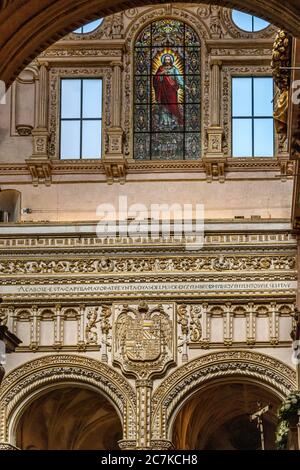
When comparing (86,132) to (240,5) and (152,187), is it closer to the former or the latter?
(152,187)

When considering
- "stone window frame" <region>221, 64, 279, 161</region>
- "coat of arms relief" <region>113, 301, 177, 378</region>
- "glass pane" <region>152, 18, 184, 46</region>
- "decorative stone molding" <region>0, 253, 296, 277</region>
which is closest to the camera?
"coat of arms relief" <region>113, 301, 177, 378</region>

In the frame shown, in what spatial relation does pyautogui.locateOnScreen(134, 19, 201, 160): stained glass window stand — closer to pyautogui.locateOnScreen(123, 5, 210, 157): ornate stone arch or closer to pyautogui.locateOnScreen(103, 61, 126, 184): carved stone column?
pyautogui.locateOnScreen(123, 5, 210, 157): ornate stone arch

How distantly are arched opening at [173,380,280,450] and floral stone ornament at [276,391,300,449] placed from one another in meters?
6.09

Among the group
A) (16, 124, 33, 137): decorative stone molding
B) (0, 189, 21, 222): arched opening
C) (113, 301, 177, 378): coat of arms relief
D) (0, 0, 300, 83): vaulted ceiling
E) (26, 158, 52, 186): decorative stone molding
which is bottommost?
(0, 0, 300, 83): vaulted ceiling

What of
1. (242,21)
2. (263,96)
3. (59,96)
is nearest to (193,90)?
(263,96)

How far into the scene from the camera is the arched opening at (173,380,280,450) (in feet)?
114

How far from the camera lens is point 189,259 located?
3312 centimetres

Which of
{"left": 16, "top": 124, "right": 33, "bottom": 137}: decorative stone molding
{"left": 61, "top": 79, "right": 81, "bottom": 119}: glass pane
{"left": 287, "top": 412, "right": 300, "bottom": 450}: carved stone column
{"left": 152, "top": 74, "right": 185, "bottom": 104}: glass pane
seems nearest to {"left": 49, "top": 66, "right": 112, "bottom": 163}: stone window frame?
{"left": 61, "top": 79, "right": 81, "bottom": 119}: glass pane

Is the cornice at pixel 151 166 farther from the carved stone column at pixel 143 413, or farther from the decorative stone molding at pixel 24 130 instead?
the carved stone column at pixel 143 413

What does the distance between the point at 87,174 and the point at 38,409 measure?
17.8 ft

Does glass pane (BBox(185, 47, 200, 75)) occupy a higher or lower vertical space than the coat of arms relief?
higher

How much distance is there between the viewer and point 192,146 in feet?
119

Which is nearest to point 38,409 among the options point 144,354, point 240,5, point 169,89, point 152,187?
point 144,354

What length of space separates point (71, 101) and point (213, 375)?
769 cm
